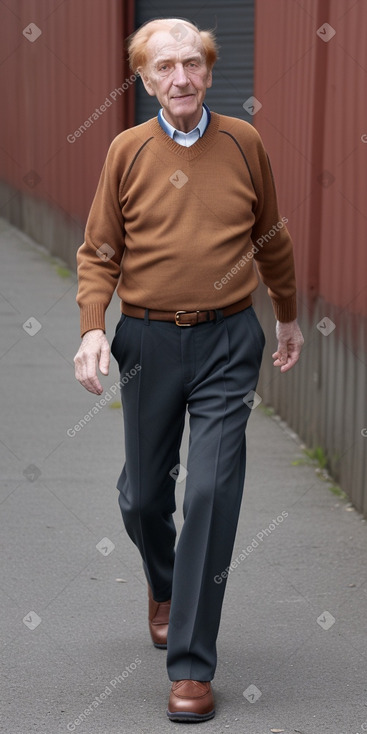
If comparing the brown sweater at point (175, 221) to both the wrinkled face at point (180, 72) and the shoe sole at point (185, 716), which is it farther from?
the shoe sole at point (185, 716)

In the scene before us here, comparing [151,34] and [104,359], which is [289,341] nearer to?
[104,359]

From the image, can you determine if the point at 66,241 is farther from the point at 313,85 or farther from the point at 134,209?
the point at 134,209

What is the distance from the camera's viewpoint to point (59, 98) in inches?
461

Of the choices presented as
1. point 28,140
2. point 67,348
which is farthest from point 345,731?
point 28,140

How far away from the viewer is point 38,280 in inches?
453

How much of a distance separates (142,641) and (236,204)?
1582 millimetres

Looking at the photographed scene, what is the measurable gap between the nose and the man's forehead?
1.5 inches

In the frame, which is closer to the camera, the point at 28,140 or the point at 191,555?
the point at 191,555

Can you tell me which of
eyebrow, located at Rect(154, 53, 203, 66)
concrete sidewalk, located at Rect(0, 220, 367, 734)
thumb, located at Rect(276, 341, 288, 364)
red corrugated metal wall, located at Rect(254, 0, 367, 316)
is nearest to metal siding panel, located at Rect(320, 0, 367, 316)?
red corrugated metal wall, located at Rect(254, 0, 367, 316)

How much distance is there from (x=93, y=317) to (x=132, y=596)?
1.42 m

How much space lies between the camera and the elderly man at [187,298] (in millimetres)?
3887

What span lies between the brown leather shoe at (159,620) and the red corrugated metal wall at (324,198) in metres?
1.72

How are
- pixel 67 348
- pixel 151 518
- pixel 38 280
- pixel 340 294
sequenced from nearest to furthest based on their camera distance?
pixel 151 518 → pixel 340 294 → pixel 67 348 → pixel 38 280

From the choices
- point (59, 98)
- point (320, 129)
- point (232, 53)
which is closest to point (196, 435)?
point (320, 129)
